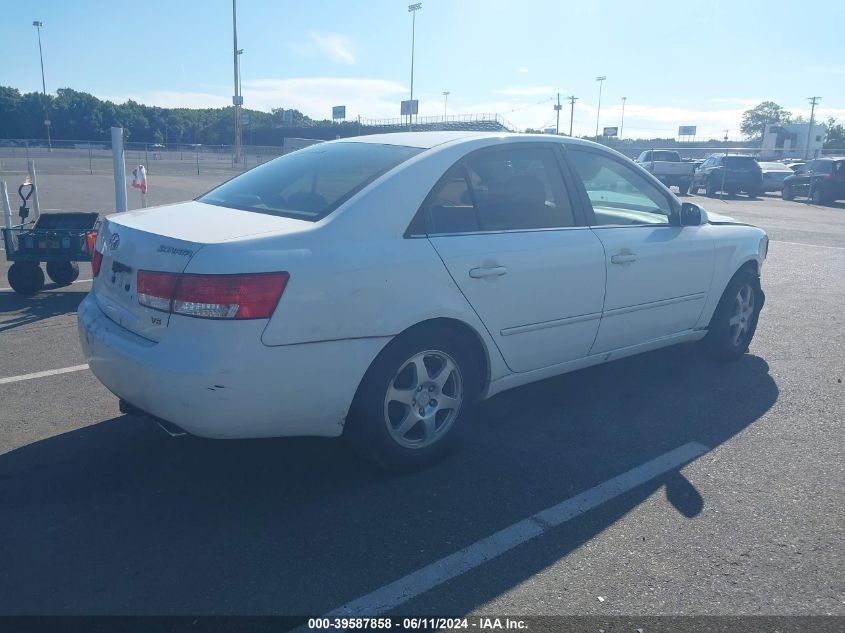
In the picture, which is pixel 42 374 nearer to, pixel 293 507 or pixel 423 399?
pixel 293 507

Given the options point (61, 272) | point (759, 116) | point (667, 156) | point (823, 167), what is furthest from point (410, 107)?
point (759, 116)

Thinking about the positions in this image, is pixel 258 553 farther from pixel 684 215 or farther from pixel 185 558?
pixel 684 215

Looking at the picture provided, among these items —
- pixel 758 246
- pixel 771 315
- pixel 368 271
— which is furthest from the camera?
pixel 771 315

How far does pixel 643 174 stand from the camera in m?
5.22

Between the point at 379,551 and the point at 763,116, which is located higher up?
the point at 763,116

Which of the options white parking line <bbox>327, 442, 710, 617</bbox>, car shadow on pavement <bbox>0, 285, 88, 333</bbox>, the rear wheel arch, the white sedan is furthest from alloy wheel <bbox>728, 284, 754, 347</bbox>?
car shadow on pavement <bbox>0, 285, 88, 333</bbox>

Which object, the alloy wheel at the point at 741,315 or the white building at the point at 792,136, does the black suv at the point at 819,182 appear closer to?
the alloy wheel at the point at 741,315

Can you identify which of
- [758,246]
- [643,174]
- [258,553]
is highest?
[643,174]

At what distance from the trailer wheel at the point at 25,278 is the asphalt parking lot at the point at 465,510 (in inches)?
112

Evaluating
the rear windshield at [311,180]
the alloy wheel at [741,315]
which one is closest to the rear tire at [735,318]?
the alloy wheel at [741,315]

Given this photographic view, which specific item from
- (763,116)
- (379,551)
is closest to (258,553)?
(379,551)

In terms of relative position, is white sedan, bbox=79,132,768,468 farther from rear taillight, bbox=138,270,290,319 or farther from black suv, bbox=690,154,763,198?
black suv, bbox=690,154,763,198

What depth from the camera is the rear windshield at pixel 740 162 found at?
2933 cm

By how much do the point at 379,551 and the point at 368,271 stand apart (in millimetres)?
1244
